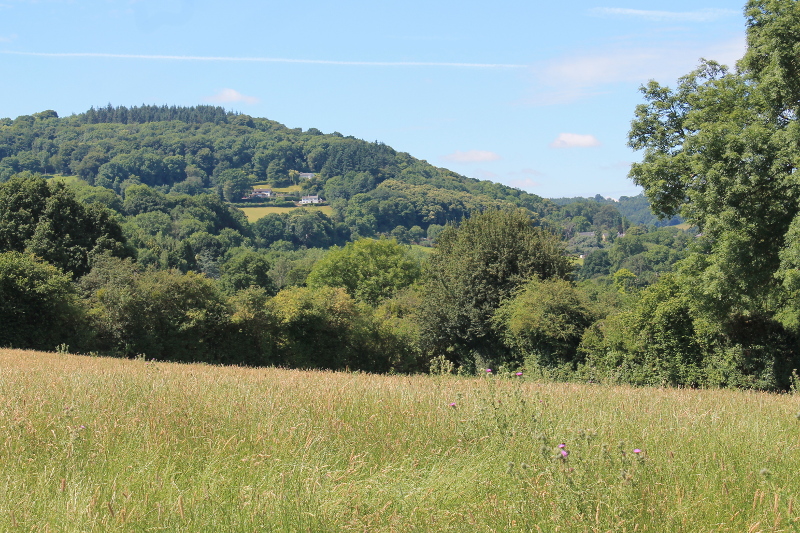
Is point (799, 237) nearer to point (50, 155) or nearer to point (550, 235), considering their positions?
point (550, 235)

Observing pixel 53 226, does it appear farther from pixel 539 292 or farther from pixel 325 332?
pixel 539 292

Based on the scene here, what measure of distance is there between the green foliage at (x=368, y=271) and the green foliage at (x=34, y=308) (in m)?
33.5

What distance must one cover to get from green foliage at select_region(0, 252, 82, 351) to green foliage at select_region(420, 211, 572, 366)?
18.2 metres

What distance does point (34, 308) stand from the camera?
28.0 m

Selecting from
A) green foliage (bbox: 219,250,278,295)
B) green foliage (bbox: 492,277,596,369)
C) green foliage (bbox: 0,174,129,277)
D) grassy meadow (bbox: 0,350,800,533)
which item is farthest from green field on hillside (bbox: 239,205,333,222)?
grassy meadow (bbox: 0,350,800,533)

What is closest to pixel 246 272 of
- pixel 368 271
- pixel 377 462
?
pixel 368 271

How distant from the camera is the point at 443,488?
496cm

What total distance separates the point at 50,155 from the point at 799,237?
21679 centimetres

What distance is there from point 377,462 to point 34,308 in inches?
1081

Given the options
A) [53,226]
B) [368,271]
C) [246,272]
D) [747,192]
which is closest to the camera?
[747,192]

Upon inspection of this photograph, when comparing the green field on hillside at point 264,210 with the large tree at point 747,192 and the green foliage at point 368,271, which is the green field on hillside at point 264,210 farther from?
the large tree at point 747,192

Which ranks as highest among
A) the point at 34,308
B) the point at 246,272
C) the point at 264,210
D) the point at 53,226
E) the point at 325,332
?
the point at 264,210

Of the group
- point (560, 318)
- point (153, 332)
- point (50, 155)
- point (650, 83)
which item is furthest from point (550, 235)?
point (50, 155)

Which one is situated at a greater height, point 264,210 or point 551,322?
point 264,210
